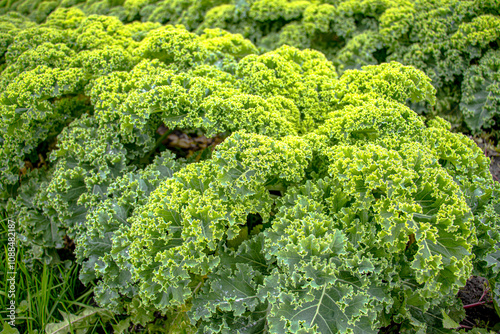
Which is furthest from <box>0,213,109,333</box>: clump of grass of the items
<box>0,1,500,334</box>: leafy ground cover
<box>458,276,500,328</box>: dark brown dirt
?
<box>458,276,500,328</box>: dark brown dirt

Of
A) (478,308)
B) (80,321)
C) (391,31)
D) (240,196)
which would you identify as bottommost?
(478,308)

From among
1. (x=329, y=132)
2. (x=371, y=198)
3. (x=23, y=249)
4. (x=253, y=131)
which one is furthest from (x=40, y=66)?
(x=371, y=198)

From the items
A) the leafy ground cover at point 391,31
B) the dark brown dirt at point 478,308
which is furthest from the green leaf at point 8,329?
the leafy ground cover at point 391,31

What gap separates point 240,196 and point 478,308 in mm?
2497

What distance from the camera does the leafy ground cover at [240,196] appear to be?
7.79 ft

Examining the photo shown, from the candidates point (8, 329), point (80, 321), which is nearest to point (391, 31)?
point (80, 321)

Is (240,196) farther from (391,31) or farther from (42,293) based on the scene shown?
(391,31)

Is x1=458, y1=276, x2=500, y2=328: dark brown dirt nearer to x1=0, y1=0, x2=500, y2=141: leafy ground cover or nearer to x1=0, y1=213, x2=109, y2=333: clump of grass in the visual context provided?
x1=0, y1=0, x2=500, y2=141: leafy ground cover

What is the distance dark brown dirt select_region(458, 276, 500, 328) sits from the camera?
3.15 m

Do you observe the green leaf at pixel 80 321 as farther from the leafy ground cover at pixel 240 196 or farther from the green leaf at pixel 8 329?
the green leaf at pixel 8 329

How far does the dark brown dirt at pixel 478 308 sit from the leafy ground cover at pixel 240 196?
3cm

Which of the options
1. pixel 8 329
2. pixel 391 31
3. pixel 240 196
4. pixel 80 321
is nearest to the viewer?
pixel 240 196

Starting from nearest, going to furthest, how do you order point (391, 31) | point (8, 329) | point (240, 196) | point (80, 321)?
point (240, 196) < point (8, 329) < point (80, 321) < point (391, 31)

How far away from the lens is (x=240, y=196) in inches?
103
